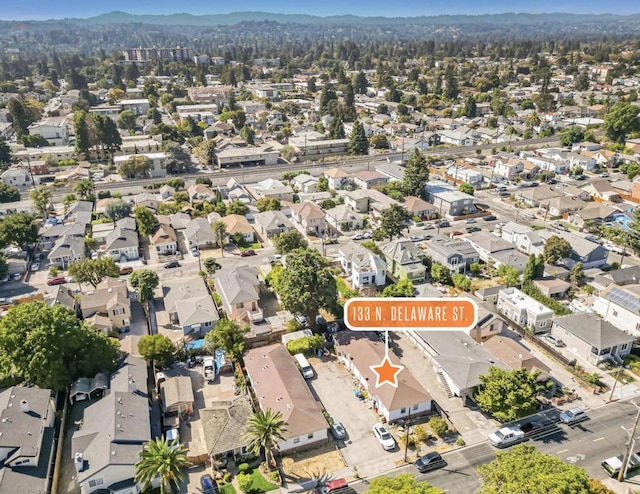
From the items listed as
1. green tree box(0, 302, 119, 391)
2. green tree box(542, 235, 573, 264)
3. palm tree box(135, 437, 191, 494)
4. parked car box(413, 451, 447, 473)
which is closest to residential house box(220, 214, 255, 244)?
green tree box(0, 302, 119, 391)

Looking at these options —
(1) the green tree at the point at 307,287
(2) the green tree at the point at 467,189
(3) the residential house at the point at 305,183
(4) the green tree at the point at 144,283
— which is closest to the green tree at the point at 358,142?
(3) the residential house at the point at 305,183

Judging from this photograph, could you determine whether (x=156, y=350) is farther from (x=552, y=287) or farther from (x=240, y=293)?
(x=552, y=287)

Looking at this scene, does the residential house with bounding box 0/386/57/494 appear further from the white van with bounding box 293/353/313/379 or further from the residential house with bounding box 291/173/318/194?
the residential house with bounding box 291/173/318/194

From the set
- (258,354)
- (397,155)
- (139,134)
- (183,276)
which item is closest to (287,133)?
(397,155)

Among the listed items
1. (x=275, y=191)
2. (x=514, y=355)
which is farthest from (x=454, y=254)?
(x=275, y=191)

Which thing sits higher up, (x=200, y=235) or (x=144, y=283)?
(x=144, y=283)

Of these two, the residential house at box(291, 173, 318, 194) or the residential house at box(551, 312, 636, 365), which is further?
the residential house at box(291, 173, 318, 194)

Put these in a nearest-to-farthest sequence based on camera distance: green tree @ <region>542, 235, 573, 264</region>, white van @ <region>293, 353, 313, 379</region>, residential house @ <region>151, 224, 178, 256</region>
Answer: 1. white van @ <region>293, 353, 313, 379</region>
2. green tree @ <region>542, 235, 573, 264</region>
3. residential house @ <region>151, 224, 178, 256</region>
